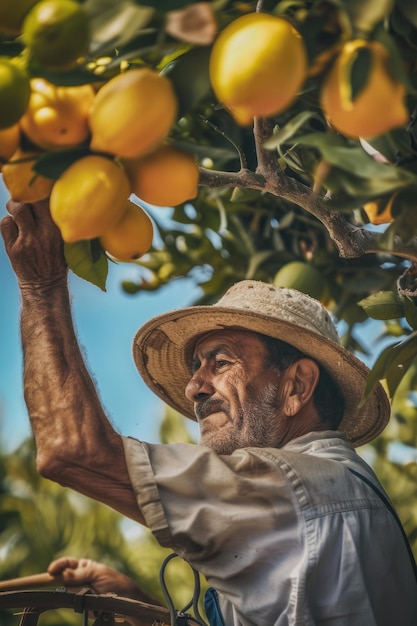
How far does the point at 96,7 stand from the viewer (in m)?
0.84

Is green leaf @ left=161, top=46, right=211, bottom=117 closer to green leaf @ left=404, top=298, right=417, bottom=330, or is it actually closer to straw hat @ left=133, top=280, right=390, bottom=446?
green leaf @ left=404, top=298, right=417, bottom=330

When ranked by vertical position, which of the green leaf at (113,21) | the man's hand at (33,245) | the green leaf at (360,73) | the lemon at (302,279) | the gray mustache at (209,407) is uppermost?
the green leaf at (113,21)

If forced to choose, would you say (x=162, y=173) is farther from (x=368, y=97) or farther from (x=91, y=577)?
(x=91, y=577)

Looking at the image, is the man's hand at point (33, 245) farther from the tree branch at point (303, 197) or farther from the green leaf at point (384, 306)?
the green leaf at point (384, 306)

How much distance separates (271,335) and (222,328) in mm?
101

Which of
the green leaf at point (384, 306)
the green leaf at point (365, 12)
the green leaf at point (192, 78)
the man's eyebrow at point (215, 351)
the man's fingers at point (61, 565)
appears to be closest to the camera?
the green leaf at point (365, 12)

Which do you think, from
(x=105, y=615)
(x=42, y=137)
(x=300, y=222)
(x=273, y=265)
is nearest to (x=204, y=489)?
(x=105, y=615)

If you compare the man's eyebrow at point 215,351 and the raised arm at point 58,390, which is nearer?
the raised arm at point 58,390

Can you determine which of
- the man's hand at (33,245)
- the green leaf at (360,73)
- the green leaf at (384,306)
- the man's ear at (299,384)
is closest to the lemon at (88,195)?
the green leaf at (360,73)

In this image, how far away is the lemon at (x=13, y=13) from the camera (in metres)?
0.87

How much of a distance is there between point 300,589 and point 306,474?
0.56ft

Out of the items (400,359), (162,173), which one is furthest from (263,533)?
(162,173)

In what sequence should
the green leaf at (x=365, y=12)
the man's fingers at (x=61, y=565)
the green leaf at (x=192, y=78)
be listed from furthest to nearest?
the man's fingers at (x=61, y=565) < the green leaf at (x=192, y=78) < the green leaf at (x=365, y=12)

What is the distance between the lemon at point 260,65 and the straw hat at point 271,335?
0.99m
